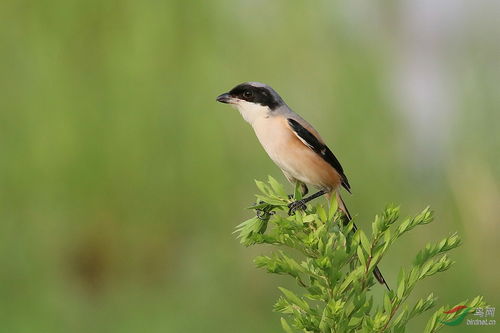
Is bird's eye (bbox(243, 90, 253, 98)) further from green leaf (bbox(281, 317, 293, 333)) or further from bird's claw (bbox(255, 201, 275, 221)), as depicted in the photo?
green leaf (bbox(281, 317, 293, 333))

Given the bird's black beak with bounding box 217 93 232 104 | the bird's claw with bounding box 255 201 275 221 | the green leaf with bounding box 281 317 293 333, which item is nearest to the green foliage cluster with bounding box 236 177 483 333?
the green leaf with bounding box 281 317 293 333

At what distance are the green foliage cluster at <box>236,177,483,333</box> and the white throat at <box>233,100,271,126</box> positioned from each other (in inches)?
41.2

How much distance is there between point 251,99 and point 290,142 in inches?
8.1

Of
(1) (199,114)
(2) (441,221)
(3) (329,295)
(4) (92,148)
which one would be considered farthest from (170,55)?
(3) (329,295)

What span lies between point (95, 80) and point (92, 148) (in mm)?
451

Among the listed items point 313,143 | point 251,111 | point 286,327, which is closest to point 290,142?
point 313,143

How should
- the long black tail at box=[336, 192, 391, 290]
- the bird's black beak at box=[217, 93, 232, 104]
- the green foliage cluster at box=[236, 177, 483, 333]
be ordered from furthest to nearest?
1. the bird's black beak at box=[217, 93, 232, 104]
2. the long black tail at box=[336, 192, 391, 290]
3. the green foliage cluster at box=[236, 177, 483, 333]

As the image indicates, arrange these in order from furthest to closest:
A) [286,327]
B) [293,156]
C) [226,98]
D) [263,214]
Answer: [226,98] → [293,156] → [263,214] → [286,327]

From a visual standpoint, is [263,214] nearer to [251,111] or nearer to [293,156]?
[293,156]

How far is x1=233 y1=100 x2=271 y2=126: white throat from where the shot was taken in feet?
7.16

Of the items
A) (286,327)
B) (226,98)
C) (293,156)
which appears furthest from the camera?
(226,98)

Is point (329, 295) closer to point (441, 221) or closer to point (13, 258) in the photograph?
point (441, 221)

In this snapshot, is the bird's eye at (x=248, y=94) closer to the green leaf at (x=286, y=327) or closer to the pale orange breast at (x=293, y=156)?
the pale orange breast at (x=293, y=156)

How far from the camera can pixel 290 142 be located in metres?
2.10
